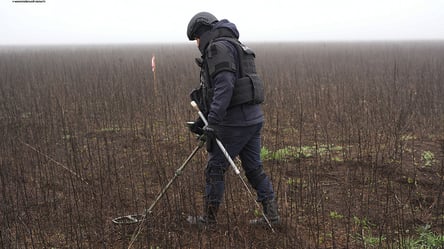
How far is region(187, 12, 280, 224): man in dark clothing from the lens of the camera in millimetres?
2824

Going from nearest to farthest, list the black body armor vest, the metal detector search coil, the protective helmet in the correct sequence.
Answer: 1. the black body armor vest
2. the protective helmet
3. the metal detector search coil

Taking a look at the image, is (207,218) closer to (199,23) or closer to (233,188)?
(233,188)

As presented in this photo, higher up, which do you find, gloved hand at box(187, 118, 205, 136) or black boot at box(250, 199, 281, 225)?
gloved hand at box(187, 118, 205, 136)

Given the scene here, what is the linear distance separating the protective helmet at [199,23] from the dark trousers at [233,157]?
78 centimetres

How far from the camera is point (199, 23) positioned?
9.73 ft

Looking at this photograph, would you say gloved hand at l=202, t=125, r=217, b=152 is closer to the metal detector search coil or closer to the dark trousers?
the dark trousers

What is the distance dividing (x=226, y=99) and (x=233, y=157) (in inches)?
19.9

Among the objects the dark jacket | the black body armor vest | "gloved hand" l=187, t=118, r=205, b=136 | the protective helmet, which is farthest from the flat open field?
the protective helmet

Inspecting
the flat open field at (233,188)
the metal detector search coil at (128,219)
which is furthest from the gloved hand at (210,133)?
the metal detector search coil at (128,219)

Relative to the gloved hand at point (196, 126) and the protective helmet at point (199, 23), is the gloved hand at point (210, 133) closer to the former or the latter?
the gloved hand at point (196, 126)

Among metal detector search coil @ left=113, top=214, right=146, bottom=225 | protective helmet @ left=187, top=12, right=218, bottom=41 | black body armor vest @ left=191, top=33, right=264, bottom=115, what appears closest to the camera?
black body armor vest @ left=191, top=33, right=264, bottom=115

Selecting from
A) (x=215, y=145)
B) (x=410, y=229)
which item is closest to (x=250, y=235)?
(x=215, y=145)

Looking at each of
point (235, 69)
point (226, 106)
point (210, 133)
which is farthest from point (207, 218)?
point (235, 69)

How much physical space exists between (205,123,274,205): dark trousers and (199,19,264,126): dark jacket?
7 centimetres
